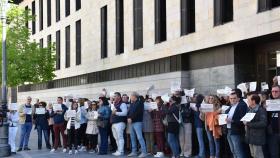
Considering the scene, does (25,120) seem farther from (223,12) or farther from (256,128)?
(256,128)

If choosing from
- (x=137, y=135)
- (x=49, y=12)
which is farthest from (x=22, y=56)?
(x=137, y=135)

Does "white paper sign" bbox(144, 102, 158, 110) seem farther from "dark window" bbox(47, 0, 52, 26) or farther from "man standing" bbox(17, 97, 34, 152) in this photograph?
"dark window" bbox(47, 0, 52, 26)

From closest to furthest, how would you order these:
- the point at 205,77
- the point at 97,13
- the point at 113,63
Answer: the point at 205,77 < the point at 113,63 < the point at 97,13

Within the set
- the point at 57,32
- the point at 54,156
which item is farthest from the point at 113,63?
the point at 54,156

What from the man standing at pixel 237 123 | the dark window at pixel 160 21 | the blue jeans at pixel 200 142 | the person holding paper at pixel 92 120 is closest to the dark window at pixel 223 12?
the dark window at pixel 160 21

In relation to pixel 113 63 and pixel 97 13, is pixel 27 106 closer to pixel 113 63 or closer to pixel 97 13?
pixel 113 63

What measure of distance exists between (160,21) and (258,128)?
735 inches

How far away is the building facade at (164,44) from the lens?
2220 centimetres

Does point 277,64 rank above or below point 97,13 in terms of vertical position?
below

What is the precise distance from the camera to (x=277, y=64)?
70.8ft

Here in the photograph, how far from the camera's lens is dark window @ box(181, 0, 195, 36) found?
86.4 feet

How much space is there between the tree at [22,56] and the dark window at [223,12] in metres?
17.3

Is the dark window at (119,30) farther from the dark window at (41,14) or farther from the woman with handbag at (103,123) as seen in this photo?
the dark window at (41,14)

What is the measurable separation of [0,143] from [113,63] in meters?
18.1
